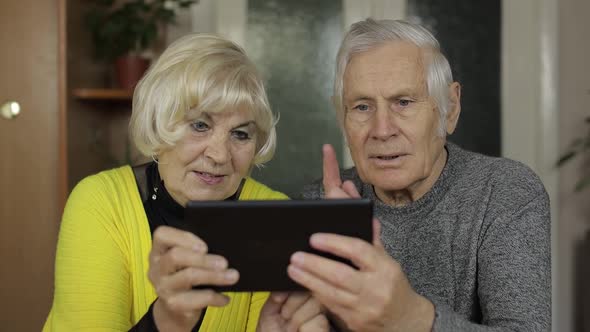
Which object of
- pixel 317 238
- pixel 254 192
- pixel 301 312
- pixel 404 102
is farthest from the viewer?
pixel 254 192

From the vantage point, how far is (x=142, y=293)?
1.37m

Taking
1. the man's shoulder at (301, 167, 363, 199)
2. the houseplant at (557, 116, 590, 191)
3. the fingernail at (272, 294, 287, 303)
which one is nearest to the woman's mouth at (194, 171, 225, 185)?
the man's shoulder at (301, 167, 363, 199)

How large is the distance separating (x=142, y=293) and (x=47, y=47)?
4.93ft

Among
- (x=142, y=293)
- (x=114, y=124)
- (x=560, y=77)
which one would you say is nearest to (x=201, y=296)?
(x=142, y=293)

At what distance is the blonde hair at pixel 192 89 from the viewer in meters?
1.33

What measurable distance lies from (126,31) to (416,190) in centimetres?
176

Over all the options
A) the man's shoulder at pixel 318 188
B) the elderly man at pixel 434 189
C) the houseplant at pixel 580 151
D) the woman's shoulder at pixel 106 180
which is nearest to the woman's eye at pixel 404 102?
the elderly man at pixel 434 189

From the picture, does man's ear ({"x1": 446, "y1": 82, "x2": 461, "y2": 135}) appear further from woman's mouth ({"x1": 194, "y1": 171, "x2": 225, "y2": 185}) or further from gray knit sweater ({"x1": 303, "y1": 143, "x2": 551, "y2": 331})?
woman's mouth ({"x1": 194, "y1": 171, "x2": 225, "y2": 185})

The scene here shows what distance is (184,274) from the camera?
0.95 meters

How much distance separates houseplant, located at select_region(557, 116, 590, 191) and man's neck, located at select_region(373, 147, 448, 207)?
4.66 ft

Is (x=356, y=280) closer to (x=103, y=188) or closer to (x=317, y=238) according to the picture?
(x=317, y=238)

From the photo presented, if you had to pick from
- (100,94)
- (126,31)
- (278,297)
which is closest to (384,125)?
(278,297)

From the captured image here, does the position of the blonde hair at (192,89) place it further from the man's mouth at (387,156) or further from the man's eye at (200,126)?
the man's mouth at (387,156)

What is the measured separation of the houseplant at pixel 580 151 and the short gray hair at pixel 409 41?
57.9 inches
